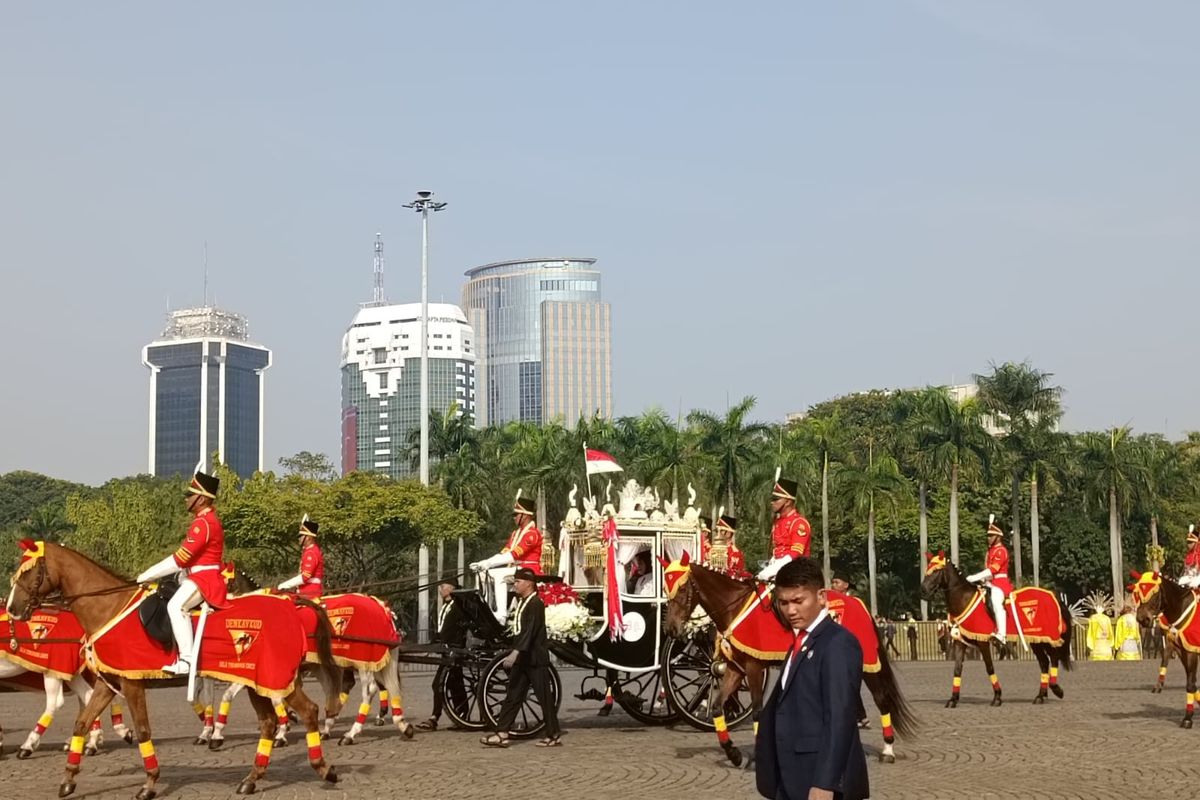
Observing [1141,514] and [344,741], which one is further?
[1141,514]

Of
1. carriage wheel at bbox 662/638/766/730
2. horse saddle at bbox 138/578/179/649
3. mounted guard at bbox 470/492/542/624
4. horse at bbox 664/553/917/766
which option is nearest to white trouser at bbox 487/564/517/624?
mounted guard at bbox 470/492/542/624

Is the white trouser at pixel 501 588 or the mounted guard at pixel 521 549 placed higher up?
the mounted guard at pixel 521 549

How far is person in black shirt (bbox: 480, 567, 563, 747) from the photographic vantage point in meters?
16.7

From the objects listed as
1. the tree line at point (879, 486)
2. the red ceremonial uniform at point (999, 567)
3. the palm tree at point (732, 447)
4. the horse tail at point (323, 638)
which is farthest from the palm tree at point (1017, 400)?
the horse tail at point (323, 638)

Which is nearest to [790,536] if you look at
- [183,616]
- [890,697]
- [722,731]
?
[890,697]

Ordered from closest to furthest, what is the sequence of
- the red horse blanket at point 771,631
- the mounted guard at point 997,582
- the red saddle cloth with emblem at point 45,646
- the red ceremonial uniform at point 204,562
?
the red ceremonial uniform at point 204,562 → the red horse blanket at point 771,631 → the red saddle cloth with emblem at point 45,646 → the mounted guard at point 997,582

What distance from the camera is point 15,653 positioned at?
17.0 meters

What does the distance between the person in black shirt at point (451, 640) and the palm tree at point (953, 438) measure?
51.9 m

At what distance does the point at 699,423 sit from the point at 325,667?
5724 centimetres

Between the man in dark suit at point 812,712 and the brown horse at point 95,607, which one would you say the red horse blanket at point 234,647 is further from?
the man in dark suit at point 812,712

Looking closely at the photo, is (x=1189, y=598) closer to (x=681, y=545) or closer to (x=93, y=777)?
(x=681, y=545)

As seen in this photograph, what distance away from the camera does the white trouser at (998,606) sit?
77.4 feet

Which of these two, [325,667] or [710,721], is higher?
[325,667]

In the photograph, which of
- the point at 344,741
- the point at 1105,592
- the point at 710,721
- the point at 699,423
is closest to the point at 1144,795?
the point at 710,721
